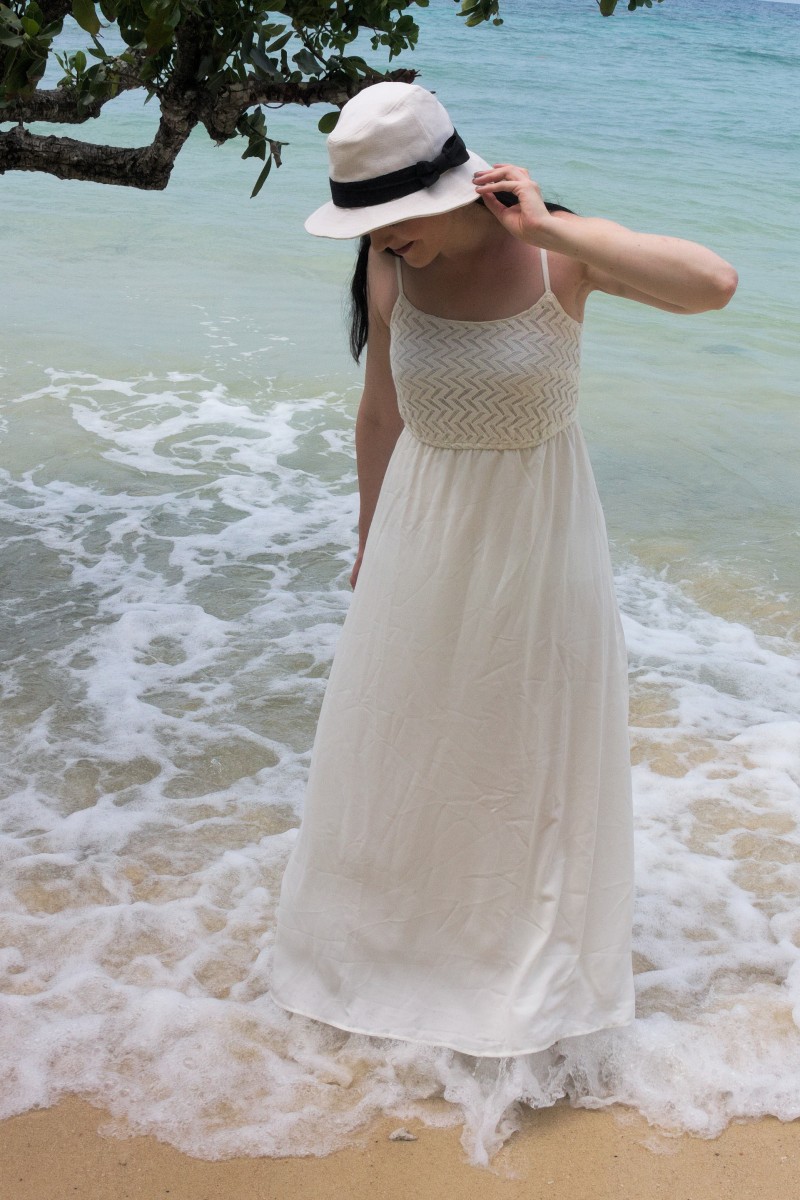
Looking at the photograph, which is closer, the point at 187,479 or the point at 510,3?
the point at 187,479

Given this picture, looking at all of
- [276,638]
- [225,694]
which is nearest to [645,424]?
[276,638]

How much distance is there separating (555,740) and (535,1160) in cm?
94

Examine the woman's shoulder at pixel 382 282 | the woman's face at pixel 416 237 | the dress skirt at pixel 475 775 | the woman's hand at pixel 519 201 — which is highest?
the woman's hand at pixel 519 201

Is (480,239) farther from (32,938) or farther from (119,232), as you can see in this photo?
(119,232)

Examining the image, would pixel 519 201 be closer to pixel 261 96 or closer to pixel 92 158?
pixel 261 96

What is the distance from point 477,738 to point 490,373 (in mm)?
769

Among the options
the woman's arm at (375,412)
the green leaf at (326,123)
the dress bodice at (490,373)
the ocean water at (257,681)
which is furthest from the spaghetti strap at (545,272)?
the ocean water at (257,681)

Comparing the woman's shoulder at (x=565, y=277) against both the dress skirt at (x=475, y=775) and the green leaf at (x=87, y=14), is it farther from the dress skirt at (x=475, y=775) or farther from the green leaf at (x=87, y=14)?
the green leaf at (x=87, y=14)

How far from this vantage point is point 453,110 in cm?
2225

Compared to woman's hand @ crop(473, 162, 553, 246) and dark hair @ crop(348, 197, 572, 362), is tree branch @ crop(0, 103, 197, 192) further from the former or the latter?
woman's hand @ crop(473, 162, 553, 246)

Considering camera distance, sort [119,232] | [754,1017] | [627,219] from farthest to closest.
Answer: [627,219], [119,232], [754,1017]

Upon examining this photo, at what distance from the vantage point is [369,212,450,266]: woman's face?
85.4 inches

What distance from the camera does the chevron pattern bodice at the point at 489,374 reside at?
225 cm

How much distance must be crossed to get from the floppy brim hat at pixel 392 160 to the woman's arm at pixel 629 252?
Result: 3.3 inches
